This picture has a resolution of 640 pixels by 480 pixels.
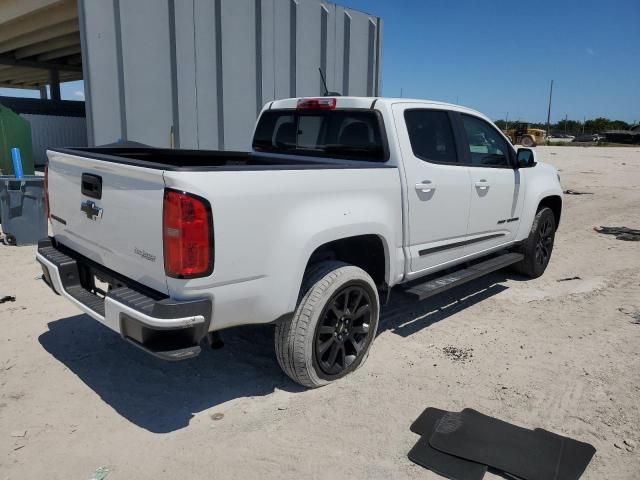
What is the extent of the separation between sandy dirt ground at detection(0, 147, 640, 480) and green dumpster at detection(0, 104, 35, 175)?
15.9 ft

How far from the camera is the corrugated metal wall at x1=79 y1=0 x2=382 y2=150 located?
316 inches

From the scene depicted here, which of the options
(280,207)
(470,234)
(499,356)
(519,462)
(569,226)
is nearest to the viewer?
(519,462)

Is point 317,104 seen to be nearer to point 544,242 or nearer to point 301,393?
point 301,393

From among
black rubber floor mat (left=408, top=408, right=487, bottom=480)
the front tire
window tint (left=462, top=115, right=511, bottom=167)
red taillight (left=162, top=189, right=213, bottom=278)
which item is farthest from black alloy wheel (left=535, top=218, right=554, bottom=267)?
red taillight (left=162, top=189, right=213, bottom=278)

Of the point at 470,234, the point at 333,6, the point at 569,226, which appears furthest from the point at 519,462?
the point at 333,6

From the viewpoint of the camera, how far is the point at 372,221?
3551 mm

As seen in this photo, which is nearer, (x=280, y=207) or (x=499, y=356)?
(x=280, y=207)

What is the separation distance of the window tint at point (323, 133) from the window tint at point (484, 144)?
1207mm

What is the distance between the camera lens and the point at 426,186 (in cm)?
404

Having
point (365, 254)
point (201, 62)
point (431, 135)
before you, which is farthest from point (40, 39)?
point (365, 254)

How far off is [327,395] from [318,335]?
42 cm

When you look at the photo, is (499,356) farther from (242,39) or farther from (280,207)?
(242,39)

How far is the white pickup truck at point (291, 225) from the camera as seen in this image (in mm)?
2693

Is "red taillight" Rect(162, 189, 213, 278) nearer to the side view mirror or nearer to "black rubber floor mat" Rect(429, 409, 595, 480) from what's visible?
"black rubber floor mat" Rect(429, 409, 595, 480)
